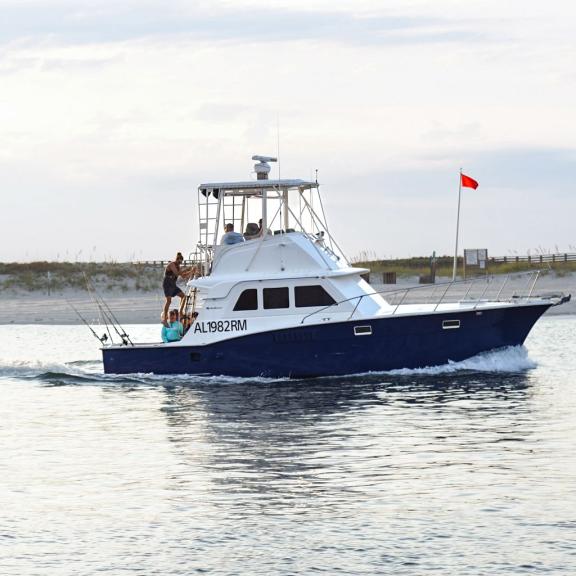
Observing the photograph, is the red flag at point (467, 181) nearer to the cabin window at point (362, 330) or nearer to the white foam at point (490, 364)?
the white foam at point (490, 364)

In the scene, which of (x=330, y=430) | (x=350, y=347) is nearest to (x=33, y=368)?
(x=350, y=347)

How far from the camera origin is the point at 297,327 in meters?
26.2

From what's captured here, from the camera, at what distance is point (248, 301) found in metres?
26.8

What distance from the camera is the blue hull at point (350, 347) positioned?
26344mm

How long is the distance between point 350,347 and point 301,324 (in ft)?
3.77

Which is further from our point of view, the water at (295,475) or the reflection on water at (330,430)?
the reflection on water at (330,430)

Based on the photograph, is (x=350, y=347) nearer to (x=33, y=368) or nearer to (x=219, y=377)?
(x=219, y=377)

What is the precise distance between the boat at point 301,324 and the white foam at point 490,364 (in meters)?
0.14

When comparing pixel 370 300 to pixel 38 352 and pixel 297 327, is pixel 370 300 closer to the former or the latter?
pixel 297 327

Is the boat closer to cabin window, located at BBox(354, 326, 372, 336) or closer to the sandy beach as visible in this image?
cabin window, located at BBox(354, 326, 372, 336)

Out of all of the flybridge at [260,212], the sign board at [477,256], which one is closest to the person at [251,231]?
the flybridge at [260,212]

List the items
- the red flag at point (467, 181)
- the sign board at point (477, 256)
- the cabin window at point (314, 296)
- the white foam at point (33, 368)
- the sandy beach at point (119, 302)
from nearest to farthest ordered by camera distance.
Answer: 1. the cabin window at point (314, 296)
2. the white foam at point (33, 368)
3. the red flag at point (467, 181)
4. the sandy beach at point (119, 302)
5. the sign board at point (477, 256)

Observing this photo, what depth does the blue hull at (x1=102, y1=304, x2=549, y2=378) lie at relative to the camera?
26344mm

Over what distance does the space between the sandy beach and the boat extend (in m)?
20.8
